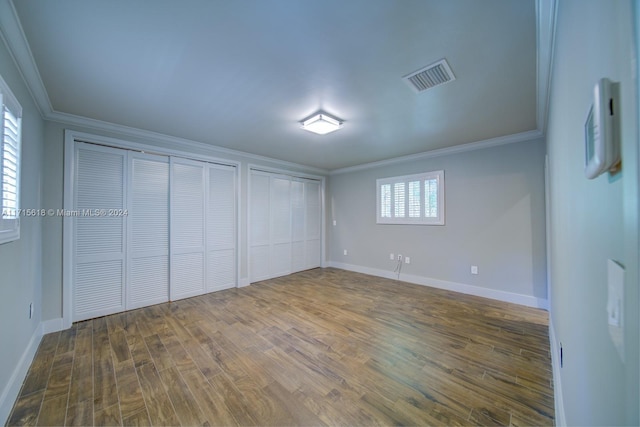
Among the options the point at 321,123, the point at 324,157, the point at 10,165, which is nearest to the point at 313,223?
the point at 324,157

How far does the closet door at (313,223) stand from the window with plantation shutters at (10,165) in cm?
445

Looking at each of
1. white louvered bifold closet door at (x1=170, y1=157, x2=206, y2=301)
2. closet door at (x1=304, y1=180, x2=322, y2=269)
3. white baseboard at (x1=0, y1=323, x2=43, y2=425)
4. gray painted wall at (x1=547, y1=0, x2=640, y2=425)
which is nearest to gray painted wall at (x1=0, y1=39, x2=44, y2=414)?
white baseboard at (x1=0, y1=323, x2=43, y2=425)

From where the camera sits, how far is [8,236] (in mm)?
1742

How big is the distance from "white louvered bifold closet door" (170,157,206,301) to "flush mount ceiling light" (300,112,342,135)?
6.95ft

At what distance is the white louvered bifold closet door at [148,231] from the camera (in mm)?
3463

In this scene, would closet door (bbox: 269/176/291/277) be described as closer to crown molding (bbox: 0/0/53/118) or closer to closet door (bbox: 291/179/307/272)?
closet door (bbox: 291/179/307/272)

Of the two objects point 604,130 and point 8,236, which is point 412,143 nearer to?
point 604,130

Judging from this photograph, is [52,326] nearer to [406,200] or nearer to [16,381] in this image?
[16,381]

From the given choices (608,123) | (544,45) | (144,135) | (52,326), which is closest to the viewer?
(608,123)

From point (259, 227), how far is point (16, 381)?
3.44 m

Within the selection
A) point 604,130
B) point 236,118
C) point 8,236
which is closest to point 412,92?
point 236,118

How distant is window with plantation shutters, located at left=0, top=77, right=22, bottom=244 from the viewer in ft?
5.26

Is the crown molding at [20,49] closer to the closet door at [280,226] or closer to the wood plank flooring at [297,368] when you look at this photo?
the wood plank flooring at [297,368]

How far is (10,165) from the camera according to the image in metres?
1.74
